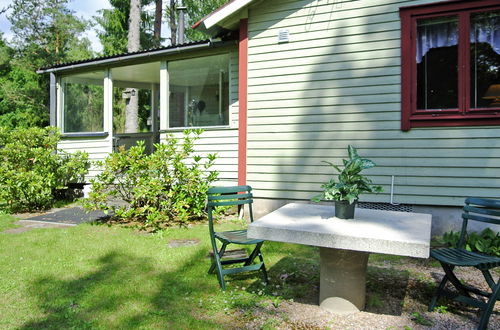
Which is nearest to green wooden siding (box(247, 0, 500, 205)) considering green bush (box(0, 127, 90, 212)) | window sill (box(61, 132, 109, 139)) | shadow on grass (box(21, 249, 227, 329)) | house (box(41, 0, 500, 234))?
house (box(41, 0, 500, 234))

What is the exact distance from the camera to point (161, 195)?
6516 millimetres

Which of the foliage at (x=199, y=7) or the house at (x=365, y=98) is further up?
the foliage at (x=199, y=7)

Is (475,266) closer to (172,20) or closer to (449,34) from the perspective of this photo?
(449,34)

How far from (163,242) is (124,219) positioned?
1667 mm

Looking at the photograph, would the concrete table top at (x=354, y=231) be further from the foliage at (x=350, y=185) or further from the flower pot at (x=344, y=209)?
the foliage at (x=350, y=185)

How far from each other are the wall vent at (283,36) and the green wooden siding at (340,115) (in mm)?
68

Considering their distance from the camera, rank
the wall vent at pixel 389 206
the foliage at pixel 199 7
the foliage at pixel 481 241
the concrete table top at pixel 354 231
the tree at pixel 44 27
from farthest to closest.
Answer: the tree at pixel 44 27 < the foliage at pixel 199 7 < the wall vent at pixel 389 206 < the foliage at pixel 481 241 < the concrete table top at pixel 354 231

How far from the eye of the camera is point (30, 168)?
25.1 ft

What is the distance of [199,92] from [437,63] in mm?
4308

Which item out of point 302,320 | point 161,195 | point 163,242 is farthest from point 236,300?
point 161,195

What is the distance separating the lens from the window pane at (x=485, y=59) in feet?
16.3

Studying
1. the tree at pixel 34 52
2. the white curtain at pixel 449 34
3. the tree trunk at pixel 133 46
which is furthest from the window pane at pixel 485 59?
the tree at pixel 34 52

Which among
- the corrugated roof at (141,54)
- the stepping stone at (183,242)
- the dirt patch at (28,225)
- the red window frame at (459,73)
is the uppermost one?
the corrugated roof at (141,54)

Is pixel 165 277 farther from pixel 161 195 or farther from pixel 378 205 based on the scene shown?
pixel 378 205
